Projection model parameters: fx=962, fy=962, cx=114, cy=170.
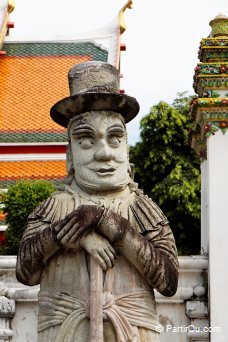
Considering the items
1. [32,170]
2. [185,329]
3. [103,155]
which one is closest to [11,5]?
[32,170]

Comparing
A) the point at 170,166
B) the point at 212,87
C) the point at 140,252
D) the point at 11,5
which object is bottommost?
the point at 140,252

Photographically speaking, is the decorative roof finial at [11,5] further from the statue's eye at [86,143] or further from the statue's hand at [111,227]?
the statue's hand at [111,227]

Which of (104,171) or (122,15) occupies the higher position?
(122,15)

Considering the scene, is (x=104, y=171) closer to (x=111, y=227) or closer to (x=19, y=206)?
(x=111, y=227)

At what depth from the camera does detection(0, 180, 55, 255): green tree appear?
1374 centimetres

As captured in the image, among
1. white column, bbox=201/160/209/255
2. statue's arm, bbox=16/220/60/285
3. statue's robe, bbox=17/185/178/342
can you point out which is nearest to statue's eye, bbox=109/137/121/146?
statue's robe, bbox=17/185/178/342

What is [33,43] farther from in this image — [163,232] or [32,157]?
[163,232]

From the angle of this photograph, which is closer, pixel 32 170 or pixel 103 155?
pixel 103 155

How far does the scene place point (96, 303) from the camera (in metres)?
4.91

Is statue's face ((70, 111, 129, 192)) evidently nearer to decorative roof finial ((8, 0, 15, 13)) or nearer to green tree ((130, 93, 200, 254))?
green tree ((130, 93, 200, 254))

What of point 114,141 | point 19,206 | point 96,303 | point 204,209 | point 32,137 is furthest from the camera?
point 32,137

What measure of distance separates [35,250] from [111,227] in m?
0.44

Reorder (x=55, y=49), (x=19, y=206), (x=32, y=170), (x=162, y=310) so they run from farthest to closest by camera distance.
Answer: (x=55, y=49) < (x=32, y=170) < (x=19, y=206) < (x=162, y=310)

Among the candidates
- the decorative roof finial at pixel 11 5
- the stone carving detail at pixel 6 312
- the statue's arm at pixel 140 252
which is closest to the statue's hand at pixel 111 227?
the statue's arm at pixel 140 252
